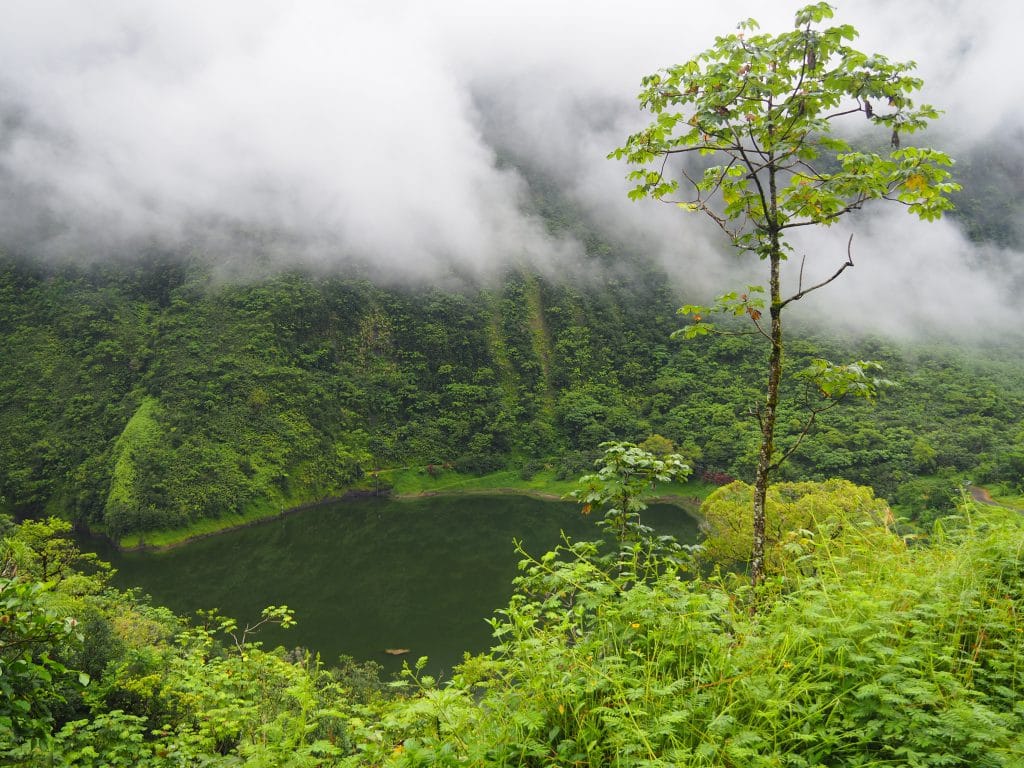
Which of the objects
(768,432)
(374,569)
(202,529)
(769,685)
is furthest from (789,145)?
(202,529)

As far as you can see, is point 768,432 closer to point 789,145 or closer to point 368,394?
point 789,145

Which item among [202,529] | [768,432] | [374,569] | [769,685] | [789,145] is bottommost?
[202,529]

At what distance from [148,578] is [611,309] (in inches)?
3359

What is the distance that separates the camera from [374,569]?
43.1 metres

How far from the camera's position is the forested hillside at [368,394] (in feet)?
179

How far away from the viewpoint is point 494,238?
405 ft

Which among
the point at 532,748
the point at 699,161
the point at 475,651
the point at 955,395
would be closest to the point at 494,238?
the point at 699,161

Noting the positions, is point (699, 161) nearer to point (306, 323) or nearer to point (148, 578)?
point (306, 323)

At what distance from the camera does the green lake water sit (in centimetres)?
3142

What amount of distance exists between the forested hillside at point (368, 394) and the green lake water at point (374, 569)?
706 centimetres

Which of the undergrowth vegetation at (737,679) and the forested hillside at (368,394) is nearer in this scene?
the undergrowth vegetation at (737,679)

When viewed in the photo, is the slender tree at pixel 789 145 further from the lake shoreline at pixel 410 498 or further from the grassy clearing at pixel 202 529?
the grassy clearing at pixel 202 529

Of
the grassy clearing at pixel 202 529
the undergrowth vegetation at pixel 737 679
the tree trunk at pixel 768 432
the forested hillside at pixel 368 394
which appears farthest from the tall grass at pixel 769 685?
the grassy clearing at pixel 202 529

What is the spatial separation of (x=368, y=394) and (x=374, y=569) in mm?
42902
